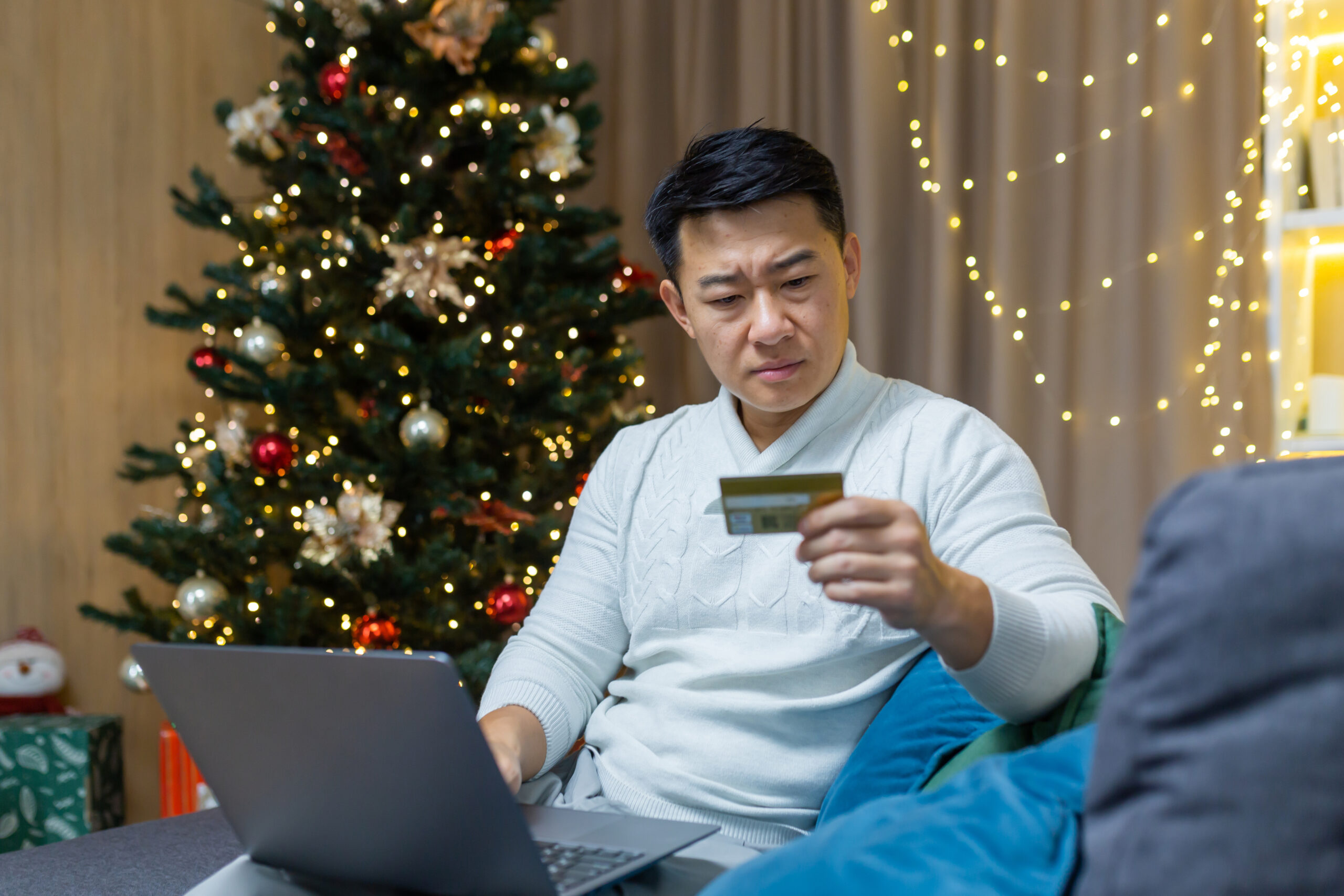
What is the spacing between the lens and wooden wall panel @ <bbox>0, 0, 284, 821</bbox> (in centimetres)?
269

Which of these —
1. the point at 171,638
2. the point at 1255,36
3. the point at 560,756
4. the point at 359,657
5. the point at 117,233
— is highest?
the point at 1255,36

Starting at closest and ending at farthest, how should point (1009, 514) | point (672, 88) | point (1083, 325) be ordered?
point (1009, 514)
point (1083, 325)
point (672, 88)

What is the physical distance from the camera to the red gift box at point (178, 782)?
2.63 meters

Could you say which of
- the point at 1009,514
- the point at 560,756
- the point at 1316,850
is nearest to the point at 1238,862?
the point at 1316,850

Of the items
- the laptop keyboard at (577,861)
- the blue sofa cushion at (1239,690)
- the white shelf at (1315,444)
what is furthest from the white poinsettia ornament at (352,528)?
the blue sofa cushion at (1239,690)

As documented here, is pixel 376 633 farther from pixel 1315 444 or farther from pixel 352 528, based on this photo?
pixel 1315 444

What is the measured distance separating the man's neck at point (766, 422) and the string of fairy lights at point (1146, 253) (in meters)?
1.25

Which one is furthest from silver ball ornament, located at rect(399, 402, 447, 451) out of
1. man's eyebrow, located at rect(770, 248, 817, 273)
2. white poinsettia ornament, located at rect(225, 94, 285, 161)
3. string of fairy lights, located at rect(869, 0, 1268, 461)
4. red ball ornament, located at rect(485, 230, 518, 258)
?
string of fairy lights, located at rect(869, 0, 1268, 461)

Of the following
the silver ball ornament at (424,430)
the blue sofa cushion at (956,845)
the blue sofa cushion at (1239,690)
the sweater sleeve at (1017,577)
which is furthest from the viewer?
the silver ball ornament at (424,430)

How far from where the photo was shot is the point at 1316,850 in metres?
0.40

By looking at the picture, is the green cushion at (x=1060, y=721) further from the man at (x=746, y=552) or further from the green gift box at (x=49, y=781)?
the green gift box at (x=49, y=781)

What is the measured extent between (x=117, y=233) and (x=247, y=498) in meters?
1.07

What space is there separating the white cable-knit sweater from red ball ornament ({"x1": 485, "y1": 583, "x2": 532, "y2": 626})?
89 centimetres

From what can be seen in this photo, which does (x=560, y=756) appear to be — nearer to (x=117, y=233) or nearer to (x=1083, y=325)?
(x=1083, y=325)
